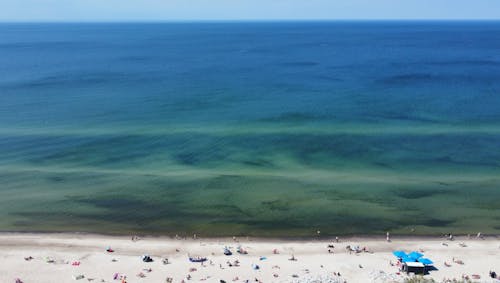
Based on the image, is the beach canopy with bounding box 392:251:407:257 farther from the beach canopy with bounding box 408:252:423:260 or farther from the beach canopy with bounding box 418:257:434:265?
the beach canopy with bounding box 418:257:434:265

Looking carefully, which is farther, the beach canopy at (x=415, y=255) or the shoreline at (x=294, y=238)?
the shoreline at (x=294, y=238)

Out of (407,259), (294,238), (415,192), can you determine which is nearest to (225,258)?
(294,238)

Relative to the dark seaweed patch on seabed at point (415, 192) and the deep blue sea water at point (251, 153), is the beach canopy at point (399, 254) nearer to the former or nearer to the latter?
the deep blue sea water at point (251, 153)

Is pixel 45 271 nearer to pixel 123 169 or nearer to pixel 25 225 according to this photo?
pixel 25 225

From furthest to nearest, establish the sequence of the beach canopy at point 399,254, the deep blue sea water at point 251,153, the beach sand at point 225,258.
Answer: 1. the deep blue sea water at point 251,153
2. the beach canopy at point 399,254
3. the beach sand at point 225,258

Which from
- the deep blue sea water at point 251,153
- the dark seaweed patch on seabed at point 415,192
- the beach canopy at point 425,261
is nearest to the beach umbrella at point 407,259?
the beach canopy at point 425,261

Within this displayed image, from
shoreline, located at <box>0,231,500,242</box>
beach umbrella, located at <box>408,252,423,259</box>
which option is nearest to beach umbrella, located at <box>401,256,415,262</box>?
beach umbrella, located at <box>408,252,423,259</box>

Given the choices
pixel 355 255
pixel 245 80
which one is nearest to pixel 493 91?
pixel 245 80
